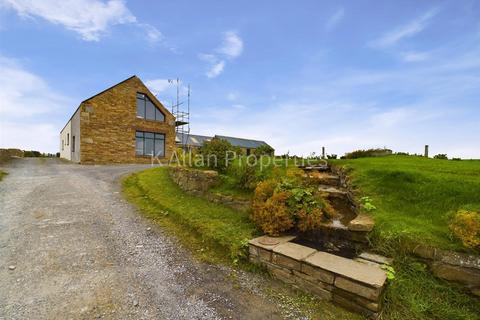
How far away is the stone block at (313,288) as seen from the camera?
3.03 m

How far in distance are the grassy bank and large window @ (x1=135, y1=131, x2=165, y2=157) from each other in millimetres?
14789

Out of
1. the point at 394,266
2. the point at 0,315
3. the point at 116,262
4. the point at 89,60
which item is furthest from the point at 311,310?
the point at 89,60

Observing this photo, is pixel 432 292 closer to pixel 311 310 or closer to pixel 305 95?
pixel 311 310

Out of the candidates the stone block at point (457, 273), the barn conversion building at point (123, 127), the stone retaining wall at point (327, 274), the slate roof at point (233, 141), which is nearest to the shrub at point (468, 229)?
the stone block at point (457, 273)

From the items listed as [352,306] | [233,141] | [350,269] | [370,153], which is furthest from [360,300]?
[233,141]

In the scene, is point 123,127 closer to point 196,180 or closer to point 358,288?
point 196,180

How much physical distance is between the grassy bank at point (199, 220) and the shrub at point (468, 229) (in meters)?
3.12

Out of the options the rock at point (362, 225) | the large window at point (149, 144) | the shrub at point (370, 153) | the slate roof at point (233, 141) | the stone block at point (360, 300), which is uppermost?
the slate roof at point (233, 141)

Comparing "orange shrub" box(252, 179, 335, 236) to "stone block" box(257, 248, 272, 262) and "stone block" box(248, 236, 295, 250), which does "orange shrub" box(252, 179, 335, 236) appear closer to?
"stone block" box(248, 236, 295, 250)

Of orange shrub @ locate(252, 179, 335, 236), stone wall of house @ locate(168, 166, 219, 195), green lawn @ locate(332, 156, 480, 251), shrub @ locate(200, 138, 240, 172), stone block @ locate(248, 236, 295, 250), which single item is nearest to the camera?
green lawn @ locate(332, 156, 480, 251)

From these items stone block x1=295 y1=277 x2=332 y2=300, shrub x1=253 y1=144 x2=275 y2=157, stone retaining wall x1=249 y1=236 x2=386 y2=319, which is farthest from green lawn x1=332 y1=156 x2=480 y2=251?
shrub x1=253 y1=144 x2=275 y2=157

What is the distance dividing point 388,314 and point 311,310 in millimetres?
866

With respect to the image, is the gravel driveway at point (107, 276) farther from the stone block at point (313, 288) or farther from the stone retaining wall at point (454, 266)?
the stone retaining wall at point (454, 266)

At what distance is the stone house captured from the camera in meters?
19.5
